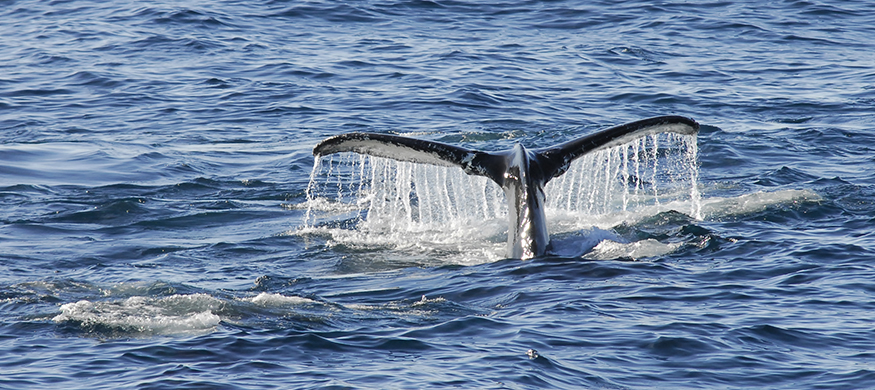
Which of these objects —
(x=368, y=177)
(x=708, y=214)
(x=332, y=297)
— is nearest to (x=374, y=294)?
(x=332, y=297)

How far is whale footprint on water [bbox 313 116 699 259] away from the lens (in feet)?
29.2

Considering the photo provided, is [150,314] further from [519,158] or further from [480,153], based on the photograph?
[519,158]

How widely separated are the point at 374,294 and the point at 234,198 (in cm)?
484

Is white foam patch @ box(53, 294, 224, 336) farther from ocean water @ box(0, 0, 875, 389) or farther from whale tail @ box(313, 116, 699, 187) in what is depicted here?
whale tail @ box(313, 116, 699, 187)

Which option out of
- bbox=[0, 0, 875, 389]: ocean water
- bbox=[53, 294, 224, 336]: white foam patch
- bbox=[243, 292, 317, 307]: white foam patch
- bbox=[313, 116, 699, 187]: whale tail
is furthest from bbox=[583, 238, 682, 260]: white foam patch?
bbox=[53, 294, 224, 336]: white foam patch

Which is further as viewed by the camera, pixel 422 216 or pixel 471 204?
pixel 471 204

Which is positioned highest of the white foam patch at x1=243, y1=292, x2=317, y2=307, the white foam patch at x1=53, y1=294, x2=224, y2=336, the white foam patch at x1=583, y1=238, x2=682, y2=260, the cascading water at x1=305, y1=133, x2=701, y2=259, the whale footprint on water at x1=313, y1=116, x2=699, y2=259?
the whale footprint on water at x1=313, y1=116, x2=699, y2=259

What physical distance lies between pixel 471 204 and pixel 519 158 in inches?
152

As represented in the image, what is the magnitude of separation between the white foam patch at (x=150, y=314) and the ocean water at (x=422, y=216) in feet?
0.09

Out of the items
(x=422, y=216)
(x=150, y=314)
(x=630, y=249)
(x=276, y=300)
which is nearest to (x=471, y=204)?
(x=422, y=216)

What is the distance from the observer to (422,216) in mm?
11898

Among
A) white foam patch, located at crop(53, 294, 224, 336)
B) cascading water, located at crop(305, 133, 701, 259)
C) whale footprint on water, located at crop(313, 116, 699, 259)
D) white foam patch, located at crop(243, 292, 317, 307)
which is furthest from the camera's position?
cascading water, located at crop(305, 133, 701, 259)

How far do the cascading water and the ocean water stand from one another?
Result: 0.08 meters

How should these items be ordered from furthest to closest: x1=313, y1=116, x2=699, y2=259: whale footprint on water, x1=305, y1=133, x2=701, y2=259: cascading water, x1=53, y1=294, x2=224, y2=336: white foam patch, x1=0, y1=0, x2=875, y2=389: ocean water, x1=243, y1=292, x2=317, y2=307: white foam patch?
x1=305, y1=133, x2=701, y2=259: cascading water < x1=313, y1=116, x2=699, y2=259: whale footprint on water < x1=243, y1=292, x2=317, y2=307: white foam patch < x1=53, y1=294, x2=224, y2=336: white foam patch < x1=0, y1=0, x2=875, y2=389: ocean water
